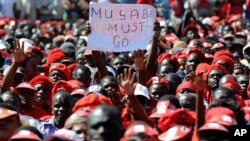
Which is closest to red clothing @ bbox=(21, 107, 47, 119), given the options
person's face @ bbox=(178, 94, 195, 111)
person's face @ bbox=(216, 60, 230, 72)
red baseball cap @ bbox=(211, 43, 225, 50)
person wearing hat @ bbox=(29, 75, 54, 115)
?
person wearing hat @ bbox=(29, 75, 54, 115)

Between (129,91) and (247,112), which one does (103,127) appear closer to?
(129,91)

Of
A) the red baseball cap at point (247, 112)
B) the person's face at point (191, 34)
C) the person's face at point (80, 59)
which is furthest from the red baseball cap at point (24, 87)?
the person's face at point (191, 34)

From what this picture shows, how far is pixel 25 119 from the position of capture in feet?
26.9

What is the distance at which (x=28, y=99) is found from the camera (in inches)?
380

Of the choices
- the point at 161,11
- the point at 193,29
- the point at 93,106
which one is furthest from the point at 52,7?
the point at 93,106

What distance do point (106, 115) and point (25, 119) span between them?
166 centimetres

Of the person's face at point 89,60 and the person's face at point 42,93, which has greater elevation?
the person's face at point 42,93

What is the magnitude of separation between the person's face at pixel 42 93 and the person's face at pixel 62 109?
1.52 m

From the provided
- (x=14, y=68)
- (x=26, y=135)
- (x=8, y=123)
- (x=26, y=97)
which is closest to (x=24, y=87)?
(x=26, y=97)

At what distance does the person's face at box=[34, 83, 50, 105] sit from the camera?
10156 millimetres

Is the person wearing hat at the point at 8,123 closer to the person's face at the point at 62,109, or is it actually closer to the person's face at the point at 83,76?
the person's face at the point at 62,109

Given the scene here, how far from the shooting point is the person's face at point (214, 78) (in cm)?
1059

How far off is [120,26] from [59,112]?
2351mm

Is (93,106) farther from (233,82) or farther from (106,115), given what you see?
(233,82)
